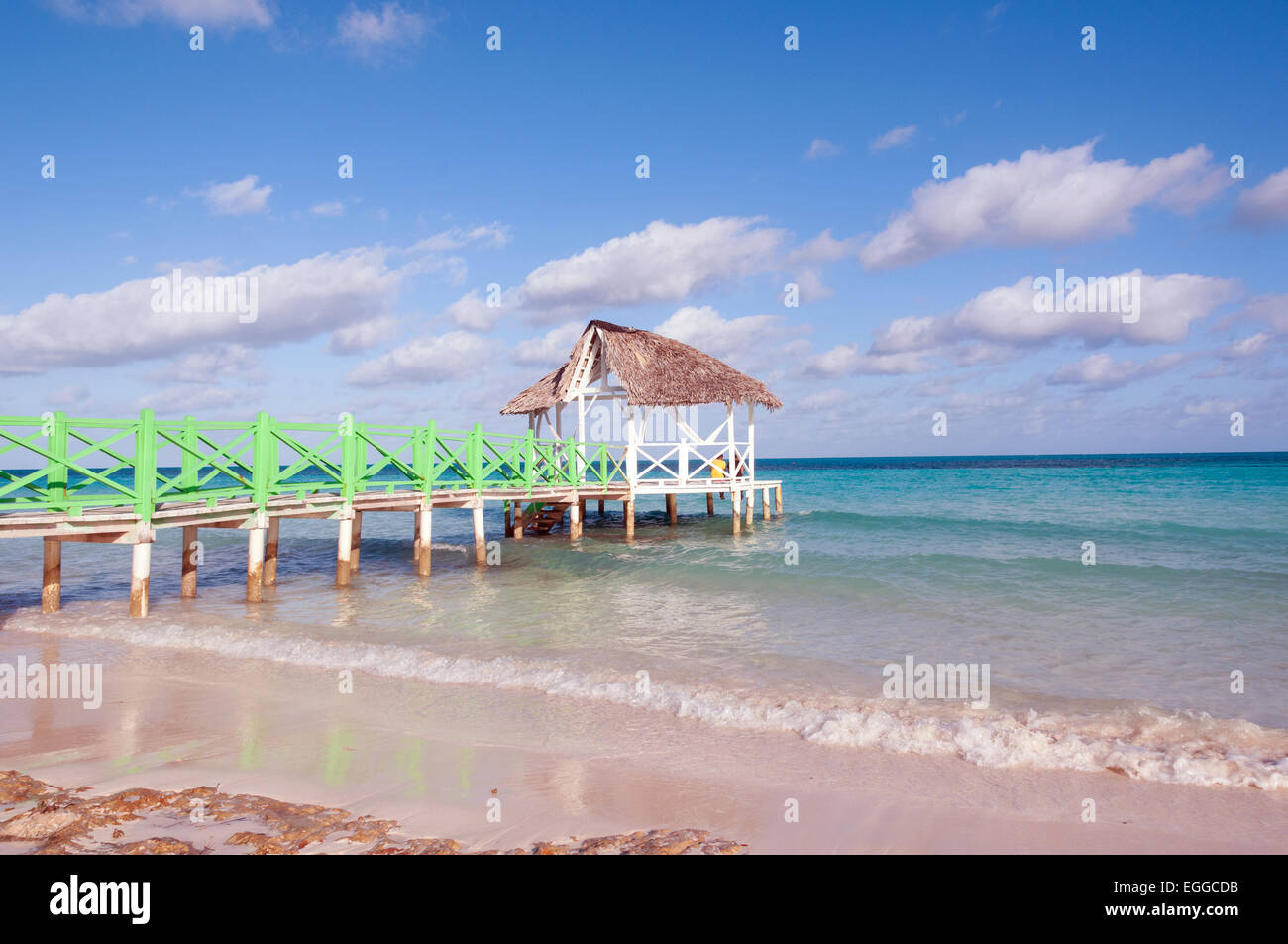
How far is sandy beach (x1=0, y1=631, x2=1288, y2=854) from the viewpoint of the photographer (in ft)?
13.3

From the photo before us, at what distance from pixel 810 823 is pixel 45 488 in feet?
32.7

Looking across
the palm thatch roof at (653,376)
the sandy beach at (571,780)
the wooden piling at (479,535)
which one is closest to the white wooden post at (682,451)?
the palm thatch roof at (653,376)

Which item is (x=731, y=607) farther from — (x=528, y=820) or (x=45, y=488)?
(x=45, y=488)

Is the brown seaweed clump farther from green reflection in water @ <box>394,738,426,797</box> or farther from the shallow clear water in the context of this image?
the shallow clear water

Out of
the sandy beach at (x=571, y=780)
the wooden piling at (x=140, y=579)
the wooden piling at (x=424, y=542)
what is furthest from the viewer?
the wooden piling at (x=424, y=542)

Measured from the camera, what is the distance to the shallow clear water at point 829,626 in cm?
615

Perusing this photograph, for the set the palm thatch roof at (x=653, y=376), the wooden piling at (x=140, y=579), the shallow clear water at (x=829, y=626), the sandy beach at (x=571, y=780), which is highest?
the palm thatch roof at (x=653, y=376)

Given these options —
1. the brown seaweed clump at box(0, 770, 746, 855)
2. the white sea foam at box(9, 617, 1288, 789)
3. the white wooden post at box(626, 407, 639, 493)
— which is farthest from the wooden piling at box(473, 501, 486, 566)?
the brown seaweed clump at box(0, 770, 746, 855)

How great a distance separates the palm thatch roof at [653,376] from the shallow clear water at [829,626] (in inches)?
168

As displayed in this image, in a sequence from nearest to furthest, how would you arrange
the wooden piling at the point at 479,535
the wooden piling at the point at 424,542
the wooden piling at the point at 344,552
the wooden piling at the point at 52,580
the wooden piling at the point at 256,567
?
the wooden piling at the point at 52,580 < the wooden piling at the point at 256,567 < the wooden piling at the point at 344,552 < the wooden piling at the point at 424,542 < the wooden piling at the point at 479,535

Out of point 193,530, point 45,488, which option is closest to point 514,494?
point 193,530

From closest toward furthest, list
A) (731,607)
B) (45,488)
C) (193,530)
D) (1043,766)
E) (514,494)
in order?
(1043,766)
(45,488)
(731,607)
(193,530)
(514,494)

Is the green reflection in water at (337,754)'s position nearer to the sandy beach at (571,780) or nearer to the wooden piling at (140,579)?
the sandy beach at (571,780)
